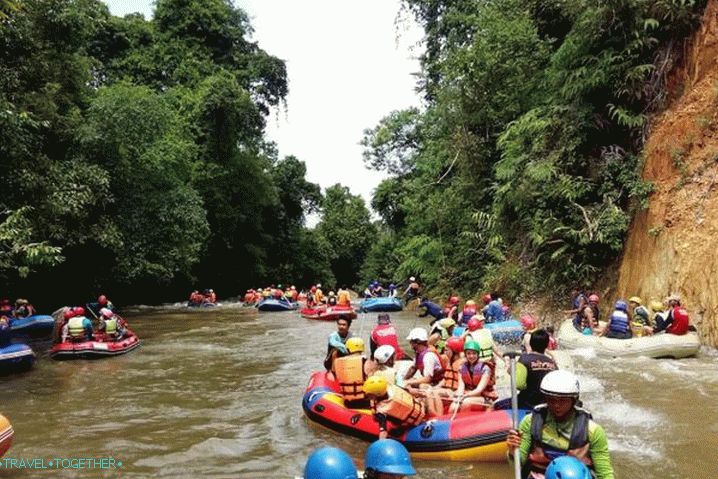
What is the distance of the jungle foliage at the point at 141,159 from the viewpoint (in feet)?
50.2

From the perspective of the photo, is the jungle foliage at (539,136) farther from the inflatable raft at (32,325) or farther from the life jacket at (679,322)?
the inflatable raft at (32,325)

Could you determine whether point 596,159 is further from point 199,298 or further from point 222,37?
point 222,37

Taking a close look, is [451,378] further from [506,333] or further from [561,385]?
[506,333]

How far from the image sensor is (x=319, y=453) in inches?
133

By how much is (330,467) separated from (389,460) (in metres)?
0.48

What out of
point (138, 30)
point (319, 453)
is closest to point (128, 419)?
point (319, 453)

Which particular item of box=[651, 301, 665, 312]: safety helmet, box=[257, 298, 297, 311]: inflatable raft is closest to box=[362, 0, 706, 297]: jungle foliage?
box=[651, 301, 665, 312]: safety helmet

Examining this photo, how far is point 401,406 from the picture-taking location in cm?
697

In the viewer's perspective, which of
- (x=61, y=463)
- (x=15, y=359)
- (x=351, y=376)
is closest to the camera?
(x=61, y=463)

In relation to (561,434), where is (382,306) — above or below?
below

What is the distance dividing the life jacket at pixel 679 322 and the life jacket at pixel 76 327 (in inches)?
477

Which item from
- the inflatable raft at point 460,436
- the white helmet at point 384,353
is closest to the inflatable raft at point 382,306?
the inflatable raft at point 460,436

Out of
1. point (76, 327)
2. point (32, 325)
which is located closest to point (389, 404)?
point (76, 327)

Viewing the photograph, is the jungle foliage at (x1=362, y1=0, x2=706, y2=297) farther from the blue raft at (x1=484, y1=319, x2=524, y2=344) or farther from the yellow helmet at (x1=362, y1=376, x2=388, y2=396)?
the yellow helmet at (x1=362, y1=376, x2=388, y2=396)
